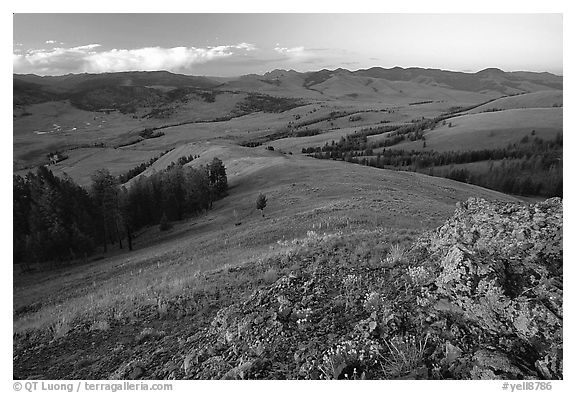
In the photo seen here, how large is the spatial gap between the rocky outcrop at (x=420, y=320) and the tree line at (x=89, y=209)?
2233cm

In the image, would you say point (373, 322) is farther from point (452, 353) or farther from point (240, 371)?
point (240, 371)

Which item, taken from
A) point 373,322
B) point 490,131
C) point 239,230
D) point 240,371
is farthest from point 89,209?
point 490,131

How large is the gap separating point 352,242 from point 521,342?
16.8ft

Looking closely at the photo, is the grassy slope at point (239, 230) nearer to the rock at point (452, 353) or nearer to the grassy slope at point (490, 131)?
the rock at point (452, 353)

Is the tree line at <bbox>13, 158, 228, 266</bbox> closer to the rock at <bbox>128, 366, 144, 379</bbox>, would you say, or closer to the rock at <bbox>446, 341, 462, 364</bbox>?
the rock at <bbox>128, 366, 144, 379</bbox>

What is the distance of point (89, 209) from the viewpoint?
33531mm

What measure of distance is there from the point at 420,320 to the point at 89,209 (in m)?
35.2

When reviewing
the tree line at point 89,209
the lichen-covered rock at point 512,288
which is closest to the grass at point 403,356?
the lichen-covered rock at point 512,288

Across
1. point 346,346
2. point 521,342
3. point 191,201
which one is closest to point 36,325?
point 346,346

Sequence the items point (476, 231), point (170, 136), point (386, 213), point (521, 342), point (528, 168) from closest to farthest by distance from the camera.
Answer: point (521, 342), point (476, 231), point (386, 213), point (528, 168), point (170, 136)

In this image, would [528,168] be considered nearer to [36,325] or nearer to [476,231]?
[476,231]

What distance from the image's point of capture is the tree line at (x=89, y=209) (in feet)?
92.7

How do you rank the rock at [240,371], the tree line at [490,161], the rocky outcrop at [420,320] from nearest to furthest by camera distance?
the rocky outcrop at [420,320] → the rock at [240,371] → the tree line at [490,161]
